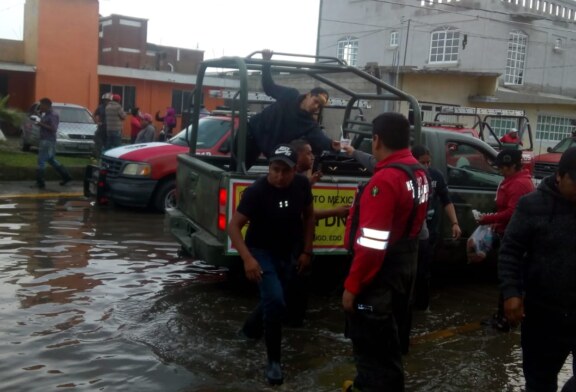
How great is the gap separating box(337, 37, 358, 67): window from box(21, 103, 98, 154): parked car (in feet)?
75.9

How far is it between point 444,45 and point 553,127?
268 inches

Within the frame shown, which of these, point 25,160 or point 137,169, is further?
point 25,160

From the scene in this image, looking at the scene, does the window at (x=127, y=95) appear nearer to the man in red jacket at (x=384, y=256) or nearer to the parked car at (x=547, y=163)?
the parked car at (x=547, y=163)

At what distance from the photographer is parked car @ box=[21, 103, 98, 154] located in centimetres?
1841

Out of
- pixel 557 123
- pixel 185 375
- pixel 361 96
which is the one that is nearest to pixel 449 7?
pixel 557 123

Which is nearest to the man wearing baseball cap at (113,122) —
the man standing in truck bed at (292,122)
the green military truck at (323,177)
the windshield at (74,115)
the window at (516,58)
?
the windshield at (74,115)

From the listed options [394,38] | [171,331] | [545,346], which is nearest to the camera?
[545,346]

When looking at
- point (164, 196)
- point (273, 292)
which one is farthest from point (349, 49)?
point (273, 292)

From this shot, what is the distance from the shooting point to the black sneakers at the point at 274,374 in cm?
479

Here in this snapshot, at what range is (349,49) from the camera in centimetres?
4084

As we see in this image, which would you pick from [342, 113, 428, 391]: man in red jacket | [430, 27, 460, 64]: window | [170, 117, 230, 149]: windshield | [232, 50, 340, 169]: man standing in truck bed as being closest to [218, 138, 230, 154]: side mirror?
[170, 117, 230, 149]: windshield

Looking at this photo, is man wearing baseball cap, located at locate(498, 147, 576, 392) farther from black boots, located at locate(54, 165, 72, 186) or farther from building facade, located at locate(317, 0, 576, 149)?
building facade, located at locate(317, 0, 576, 149)

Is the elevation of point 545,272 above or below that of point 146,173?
above

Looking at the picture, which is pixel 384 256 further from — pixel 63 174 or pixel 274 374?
pixel 63 174
